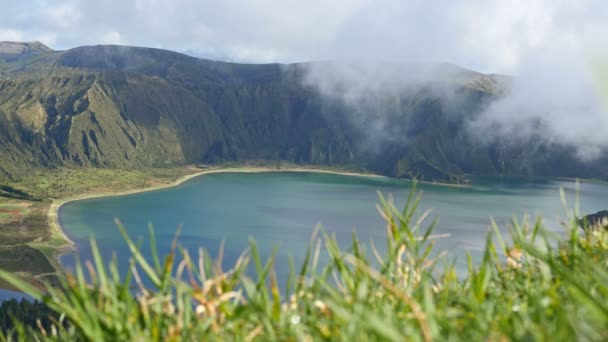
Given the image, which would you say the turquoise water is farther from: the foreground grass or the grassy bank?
the foreground grass

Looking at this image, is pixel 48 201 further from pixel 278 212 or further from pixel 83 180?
pixel 278 212

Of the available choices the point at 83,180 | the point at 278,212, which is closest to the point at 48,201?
the point at 83,180

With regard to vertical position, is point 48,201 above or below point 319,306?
below

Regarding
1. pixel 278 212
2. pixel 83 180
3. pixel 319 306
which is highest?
pixel 319 306

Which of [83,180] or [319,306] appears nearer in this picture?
[319,306]

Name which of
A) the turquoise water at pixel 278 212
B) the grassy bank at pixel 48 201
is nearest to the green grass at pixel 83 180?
the grassy bank at pixel 48 201

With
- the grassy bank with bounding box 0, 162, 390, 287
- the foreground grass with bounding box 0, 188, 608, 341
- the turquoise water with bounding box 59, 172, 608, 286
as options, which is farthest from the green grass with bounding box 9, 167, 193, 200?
the foreground grass with bounding box 0, 188, 608, 341

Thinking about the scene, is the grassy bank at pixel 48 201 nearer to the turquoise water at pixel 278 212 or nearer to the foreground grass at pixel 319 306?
the turquoise water at pixel 278 212

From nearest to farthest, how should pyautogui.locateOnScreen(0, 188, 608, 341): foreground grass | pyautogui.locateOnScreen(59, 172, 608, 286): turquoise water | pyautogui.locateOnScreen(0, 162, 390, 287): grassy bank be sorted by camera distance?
pyautogui.locateOnScreen(0, 188, 608, 341): foreground grass
pyautogui.locateOnScreen(0, 162, 390, 287): grassy bank
pyautogui.locateOnScreen(59, 172, 608, 286): turquoise water

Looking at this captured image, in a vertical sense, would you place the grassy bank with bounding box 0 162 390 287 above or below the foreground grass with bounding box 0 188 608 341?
below

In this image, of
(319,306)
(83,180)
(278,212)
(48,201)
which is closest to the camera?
(319,306)
